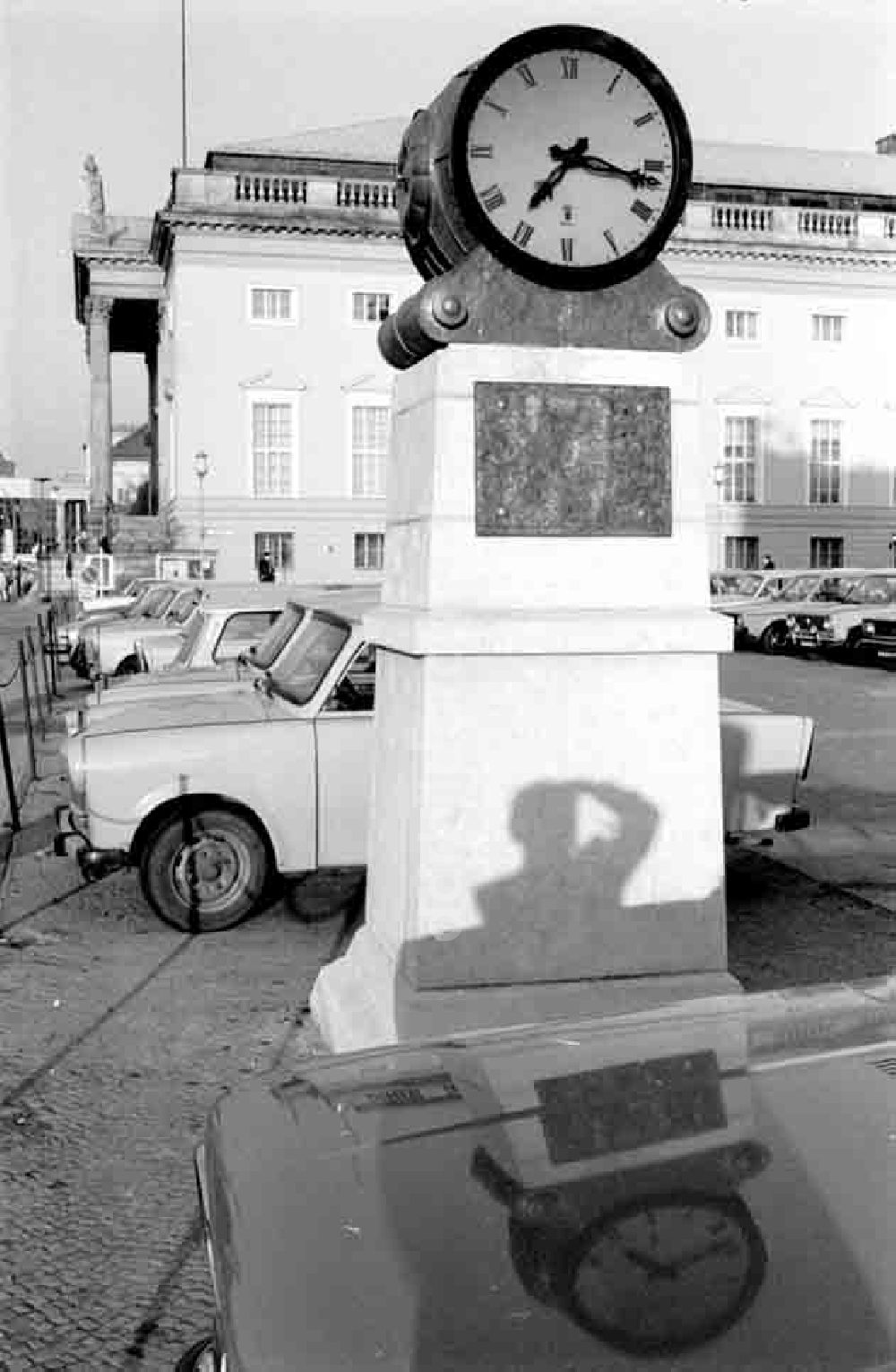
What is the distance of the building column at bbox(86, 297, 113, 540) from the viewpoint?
61.5 m

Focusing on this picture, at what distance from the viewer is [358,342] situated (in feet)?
178

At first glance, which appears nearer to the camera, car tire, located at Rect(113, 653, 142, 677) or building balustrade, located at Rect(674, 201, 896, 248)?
car tire, located at Rect(113, 653, 142, 677)

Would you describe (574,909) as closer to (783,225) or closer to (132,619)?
(132,619)

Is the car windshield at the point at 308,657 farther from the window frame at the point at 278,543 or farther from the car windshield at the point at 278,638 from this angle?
the window frame at the point at 278,543

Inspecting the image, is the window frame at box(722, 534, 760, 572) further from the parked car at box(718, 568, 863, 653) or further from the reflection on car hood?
the reflection on car hood

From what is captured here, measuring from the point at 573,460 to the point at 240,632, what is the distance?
785cm

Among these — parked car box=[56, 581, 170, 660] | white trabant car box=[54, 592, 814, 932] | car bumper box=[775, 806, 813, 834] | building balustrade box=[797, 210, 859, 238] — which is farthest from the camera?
building balustrade box=[797, 210, 859, 238]

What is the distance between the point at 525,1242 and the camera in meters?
2.31

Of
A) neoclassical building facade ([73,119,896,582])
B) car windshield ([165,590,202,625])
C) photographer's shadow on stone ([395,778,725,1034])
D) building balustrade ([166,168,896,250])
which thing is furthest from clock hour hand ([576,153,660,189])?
building balustrade ([166,168,896,250])

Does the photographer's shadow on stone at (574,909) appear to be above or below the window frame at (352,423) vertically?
below

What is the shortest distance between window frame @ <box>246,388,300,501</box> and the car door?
152 feet

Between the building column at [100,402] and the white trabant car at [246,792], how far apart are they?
2136 inches

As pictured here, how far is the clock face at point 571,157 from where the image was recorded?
205 inches

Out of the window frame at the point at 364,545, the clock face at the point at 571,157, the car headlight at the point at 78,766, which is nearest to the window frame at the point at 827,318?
the window frame at the point at 364,545
